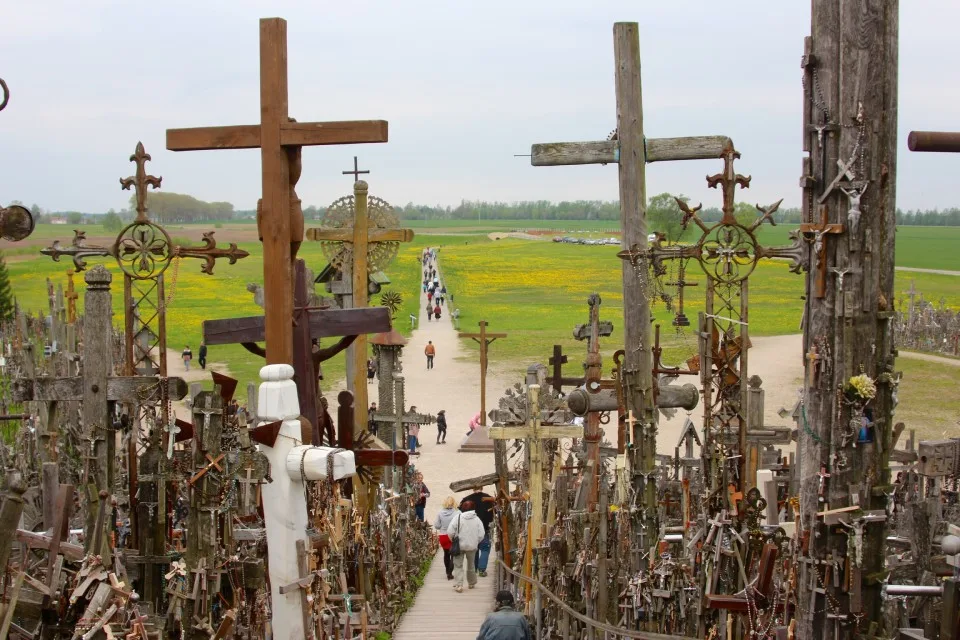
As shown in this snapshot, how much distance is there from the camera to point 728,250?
8.73m

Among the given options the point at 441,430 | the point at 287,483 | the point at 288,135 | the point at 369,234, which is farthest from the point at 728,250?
the point at 441,430

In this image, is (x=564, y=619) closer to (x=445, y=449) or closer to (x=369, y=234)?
(x=369, y=234)

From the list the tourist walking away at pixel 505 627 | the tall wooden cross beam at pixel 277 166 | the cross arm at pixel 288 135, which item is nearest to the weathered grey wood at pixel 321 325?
the tall wooden cross beam at pixel 277 166

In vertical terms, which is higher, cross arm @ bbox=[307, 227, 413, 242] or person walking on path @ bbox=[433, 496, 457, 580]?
cross arm @ bbox=[307, 227, 413, 242]

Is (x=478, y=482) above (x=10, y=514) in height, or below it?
below

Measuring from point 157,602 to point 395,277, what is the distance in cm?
6744

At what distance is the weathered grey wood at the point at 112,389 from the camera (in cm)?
780

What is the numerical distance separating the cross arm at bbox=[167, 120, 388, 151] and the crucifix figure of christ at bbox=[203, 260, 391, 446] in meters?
1.01

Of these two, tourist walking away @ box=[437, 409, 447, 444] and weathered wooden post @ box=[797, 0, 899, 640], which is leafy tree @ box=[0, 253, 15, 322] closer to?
tourist walking away @ box=[437, 409, 447, 444]

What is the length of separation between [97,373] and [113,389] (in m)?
0.15

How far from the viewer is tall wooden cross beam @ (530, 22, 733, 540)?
9125 mm

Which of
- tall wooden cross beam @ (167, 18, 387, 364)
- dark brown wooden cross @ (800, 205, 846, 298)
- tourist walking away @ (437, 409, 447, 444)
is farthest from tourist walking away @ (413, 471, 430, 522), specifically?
dark brown wooden cross @ (800, 205, 846, 298)

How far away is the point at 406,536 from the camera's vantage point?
1321 centimetres

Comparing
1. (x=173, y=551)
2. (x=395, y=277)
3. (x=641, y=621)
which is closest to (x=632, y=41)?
(x=641, y=621)
